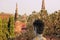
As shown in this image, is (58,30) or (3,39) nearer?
(58,30)

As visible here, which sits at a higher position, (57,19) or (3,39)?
(57,19)

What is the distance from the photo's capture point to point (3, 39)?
21.2 m

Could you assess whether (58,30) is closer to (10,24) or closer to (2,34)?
(2,34)

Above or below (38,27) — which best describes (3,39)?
below

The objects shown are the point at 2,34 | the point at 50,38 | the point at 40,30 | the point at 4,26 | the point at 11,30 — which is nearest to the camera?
the point at 40,30

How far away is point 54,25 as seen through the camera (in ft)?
55.1

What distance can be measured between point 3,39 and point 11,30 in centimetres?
357

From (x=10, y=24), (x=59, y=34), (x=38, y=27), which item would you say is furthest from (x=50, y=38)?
(x=38, y=27)

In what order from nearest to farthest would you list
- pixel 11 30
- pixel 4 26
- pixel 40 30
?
pixel 40 30 → pixel 4 26 → pixel 11 30

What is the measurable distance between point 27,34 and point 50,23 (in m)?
1.67

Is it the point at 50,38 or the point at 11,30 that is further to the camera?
the point at 11,30

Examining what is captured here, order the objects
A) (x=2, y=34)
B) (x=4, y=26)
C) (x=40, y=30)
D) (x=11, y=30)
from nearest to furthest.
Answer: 1. (x=40, y=30)
2. (x=2, y=34)
3. (x=4, y=26)
4. (x=11, y=30)

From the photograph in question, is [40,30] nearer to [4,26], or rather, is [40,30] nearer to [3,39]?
[3,39]

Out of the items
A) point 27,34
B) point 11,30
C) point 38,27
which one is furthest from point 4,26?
point 38,27
